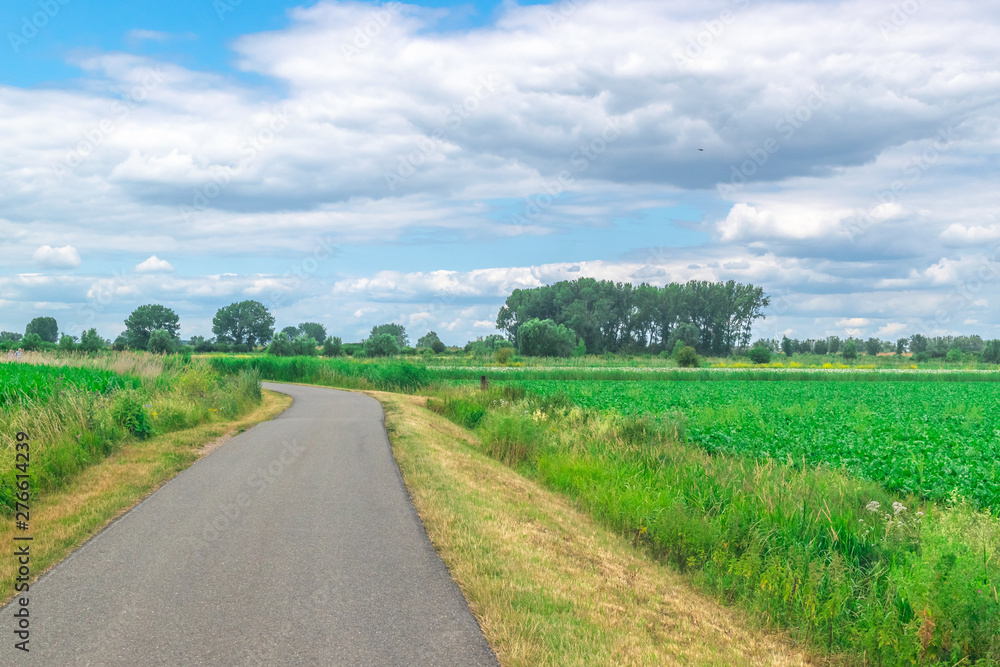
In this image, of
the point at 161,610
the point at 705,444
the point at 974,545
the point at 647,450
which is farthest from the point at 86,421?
the point at 974,545

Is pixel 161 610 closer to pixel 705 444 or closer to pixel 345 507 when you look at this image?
pixel 345 507

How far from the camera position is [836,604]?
24.5 feet

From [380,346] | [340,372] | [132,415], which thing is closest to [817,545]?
[132,415]

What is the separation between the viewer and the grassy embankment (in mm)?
9188

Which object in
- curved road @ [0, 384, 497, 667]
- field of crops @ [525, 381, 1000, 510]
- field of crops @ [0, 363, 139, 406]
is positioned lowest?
curved road @ [0, 384, 497, 667]

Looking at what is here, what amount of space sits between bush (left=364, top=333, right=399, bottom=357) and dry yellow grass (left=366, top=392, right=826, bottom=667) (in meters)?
81.4

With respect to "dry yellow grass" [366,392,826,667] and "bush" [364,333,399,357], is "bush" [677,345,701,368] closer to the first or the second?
"bush" [364,333,399,357]

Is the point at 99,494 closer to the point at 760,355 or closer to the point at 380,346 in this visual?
the point at 380,346

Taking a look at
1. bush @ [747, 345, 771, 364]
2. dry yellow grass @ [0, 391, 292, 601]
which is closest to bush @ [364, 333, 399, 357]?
bush @ [747, 345, 771, 364]

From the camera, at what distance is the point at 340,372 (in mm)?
51969

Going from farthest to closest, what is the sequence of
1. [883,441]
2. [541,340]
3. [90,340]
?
[541,340], [90,340], [883,441]

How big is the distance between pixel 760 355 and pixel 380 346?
59220 mm

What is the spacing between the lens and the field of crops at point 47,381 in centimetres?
1530

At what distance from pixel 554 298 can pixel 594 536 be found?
12818 centimetres
